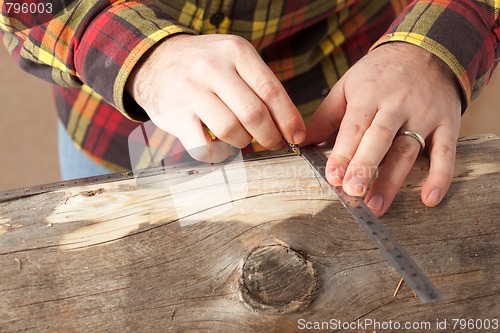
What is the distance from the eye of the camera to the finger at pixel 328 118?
2.76 feet

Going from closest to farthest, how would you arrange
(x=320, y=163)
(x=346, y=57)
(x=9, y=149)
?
(x=320, y=163), (x=346, y=57), (x=9, y=149)

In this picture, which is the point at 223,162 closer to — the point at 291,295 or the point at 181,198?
the point at 181,198

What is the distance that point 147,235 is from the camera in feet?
2.35

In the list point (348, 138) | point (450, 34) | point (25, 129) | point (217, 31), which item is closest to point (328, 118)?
point (348, 138)

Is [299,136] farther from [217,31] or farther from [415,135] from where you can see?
[217,31]

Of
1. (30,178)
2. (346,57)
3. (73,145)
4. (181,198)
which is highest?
(181,198)

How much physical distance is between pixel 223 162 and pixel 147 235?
13cm

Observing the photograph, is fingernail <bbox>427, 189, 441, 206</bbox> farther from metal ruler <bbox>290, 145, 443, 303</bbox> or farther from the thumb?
the thumb

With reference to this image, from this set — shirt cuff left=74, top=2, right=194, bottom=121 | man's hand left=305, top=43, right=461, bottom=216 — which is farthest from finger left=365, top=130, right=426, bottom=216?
shirt cuff left=74, top=2, right=194, bottom=121

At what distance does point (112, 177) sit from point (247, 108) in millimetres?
170

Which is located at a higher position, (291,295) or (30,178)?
(291,295)

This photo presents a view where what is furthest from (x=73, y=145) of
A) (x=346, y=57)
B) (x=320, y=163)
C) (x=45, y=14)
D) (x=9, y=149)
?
(x=9, y=149)

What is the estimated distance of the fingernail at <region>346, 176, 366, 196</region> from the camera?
732 mm

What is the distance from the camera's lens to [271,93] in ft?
2.56
